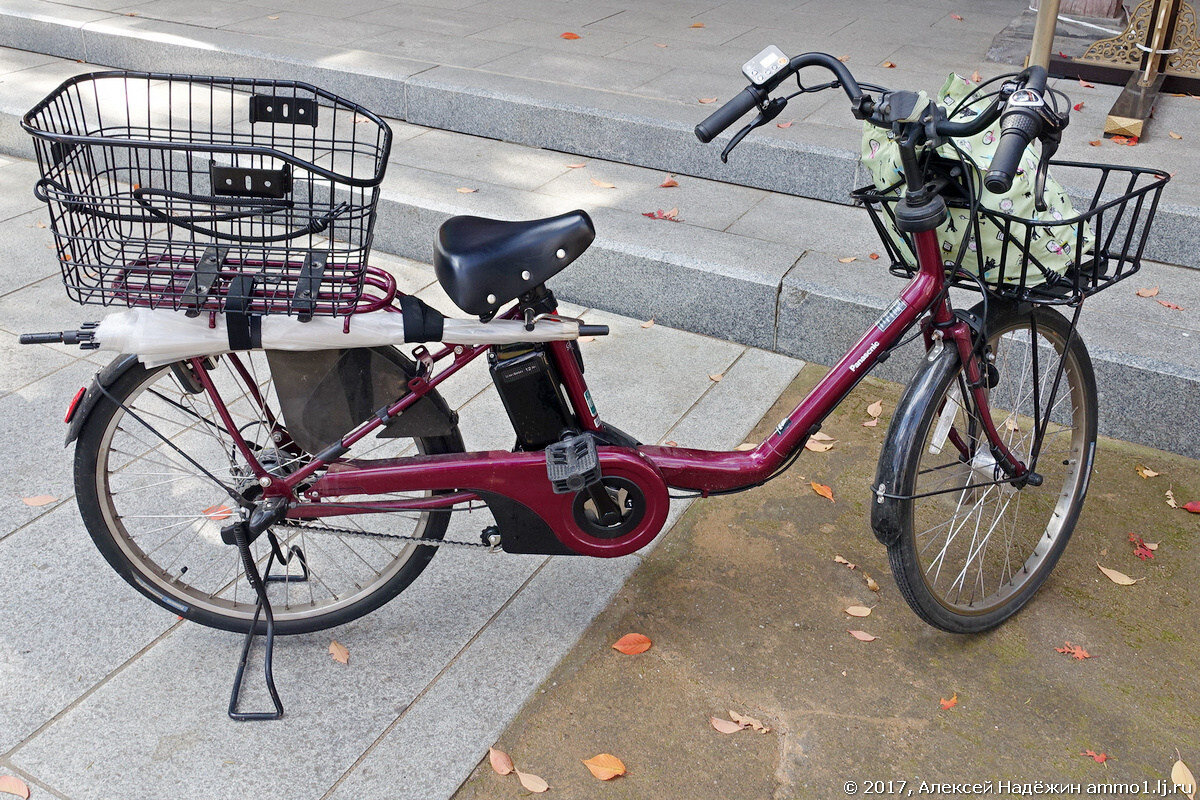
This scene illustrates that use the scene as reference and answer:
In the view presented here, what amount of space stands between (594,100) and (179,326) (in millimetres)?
3578

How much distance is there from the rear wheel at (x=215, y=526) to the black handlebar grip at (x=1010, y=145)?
1.43 meters

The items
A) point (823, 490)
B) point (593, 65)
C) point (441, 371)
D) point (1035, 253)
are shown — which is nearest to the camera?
point (1035, 253)

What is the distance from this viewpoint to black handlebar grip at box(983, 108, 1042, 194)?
1790 mm

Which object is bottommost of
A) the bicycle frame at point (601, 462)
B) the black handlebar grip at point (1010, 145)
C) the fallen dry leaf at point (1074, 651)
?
the fallen dry leaf at point (1074, 651)

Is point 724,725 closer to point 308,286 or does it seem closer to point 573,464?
point 573,464

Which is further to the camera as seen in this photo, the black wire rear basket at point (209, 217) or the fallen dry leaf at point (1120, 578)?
the fallen dry leaf at point (1120, 578)

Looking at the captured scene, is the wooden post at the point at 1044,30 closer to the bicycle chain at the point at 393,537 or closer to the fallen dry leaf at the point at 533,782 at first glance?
the bicycle chain at the point at 393,537

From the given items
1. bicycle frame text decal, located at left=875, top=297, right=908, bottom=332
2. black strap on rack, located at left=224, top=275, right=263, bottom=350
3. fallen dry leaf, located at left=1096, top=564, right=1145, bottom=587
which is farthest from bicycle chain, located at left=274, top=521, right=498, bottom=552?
fallen dry leaf, located at left=1096, top=564, right=1145, bottom=587

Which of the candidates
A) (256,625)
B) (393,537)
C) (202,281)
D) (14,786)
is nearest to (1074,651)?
(393,537)

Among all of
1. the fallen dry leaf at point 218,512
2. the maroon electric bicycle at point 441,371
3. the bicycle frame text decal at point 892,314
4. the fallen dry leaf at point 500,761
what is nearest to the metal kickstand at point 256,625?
the maroon electric bicycle at point 441,371

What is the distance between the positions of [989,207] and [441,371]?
137 centimetres

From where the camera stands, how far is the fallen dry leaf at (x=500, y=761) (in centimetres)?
238

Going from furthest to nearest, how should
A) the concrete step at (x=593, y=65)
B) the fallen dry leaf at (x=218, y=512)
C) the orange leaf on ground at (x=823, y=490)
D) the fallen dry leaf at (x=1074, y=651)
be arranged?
1. the concrete step at (x=593, y=65)
2. the orange leaf on ground at (x=823, y=490)
3. the fallen dry leaf at (x=218, y=512)
4. the fallen dry leaf at (x=1074, y=651)

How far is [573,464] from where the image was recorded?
Result: 247cm
